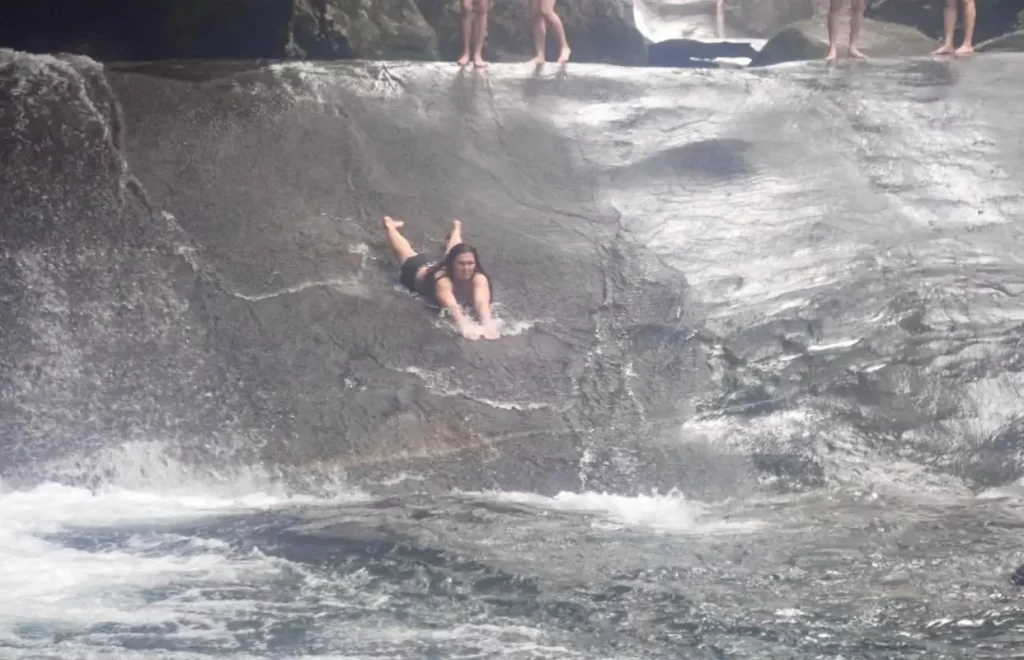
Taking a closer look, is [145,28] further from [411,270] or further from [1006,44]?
[1006,44]

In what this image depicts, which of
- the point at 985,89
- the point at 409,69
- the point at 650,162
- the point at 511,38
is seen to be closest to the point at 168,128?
the point at 409,69

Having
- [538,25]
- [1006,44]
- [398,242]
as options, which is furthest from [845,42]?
[398,242]

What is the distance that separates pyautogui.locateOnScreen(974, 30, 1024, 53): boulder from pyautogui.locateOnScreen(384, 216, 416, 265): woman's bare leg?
6525 millimetres

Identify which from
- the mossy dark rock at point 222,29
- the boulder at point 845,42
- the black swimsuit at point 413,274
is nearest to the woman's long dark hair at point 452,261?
the black swimsuit at point 413,274

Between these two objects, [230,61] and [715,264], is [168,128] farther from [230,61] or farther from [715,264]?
[715,264]

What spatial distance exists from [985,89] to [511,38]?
5118mm

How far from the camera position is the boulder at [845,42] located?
38.8 feet

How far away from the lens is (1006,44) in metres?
11.1

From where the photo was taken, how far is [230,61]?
8984 mm

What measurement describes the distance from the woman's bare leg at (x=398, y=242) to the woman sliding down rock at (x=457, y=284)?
9 cm

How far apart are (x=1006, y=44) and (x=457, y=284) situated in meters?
6.89

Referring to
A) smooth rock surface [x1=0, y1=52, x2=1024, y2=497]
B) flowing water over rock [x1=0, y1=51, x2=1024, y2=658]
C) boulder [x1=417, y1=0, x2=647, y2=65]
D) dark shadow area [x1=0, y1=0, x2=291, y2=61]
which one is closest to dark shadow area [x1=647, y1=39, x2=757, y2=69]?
boulder [x1=417, y1=0, x2=647, y2=65]

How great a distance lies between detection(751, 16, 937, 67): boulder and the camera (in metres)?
11.8

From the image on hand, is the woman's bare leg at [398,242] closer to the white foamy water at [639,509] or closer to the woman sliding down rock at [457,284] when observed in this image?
the woman sliding down rock at [457,284]
